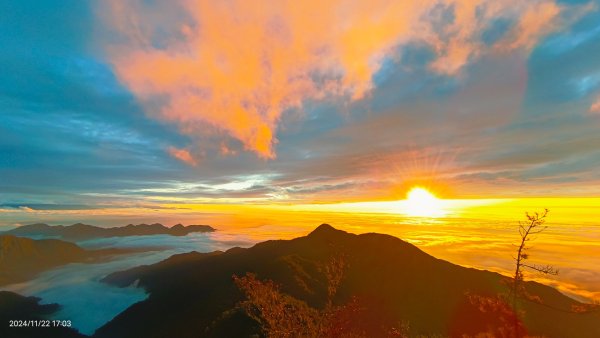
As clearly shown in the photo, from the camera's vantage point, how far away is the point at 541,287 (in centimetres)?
19662

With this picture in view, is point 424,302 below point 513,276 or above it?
below

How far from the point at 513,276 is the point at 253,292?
21.3m

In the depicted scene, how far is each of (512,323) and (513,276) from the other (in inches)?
122

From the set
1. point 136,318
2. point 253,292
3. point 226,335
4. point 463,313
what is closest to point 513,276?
point 253,292

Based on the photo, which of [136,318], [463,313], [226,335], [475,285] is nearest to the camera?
[226,335]

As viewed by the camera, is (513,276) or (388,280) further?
(388,280)

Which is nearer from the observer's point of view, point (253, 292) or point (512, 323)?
point (512, 323)

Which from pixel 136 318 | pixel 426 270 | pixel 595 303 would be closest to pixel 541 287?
pixel 426 270

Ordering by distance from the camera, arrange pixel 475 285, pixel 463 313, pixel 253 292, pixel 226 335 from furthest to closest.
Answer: pixel 475 285
pixel 463 313
pixel 226 335
pixel 253 292

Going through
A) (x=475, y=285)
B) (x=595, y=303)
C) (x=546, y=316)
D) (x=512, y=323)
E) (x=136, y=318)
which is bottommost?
(x=136, y=318)

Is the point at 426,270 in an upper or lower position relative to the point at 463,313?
upper

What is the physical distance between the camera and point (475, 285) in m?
174

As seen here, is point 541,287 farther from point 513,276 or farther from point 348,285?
point 513,276

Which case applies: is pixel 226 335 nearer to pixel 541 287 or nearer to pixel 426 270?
pixel 426 270
